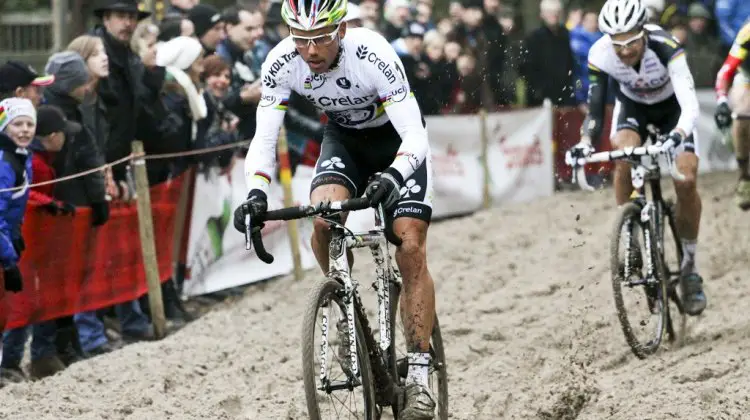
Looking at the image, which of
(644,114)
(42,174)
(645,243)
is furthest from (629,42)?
(42,174)

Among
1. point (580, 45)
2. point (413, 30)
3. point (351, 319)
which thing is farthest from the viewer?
point (580, 45)

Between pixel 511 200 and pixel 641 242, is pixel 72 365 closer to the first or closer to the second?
pixel 641 242

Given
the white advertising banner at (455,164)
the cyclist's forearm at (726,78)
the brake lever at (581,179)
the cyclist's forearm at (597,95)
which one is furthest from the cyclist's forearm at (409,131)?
the white advertising banner at (455,164)

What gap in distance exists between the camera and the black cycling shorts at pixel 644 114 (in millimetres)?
9414

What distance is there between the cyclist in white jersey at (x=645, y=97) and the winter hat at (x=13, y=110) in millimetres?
3647

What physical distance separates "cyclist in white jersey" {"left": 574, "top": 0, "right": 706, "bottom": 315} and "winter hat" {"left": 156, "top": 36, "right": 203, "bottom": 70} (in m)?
3.67

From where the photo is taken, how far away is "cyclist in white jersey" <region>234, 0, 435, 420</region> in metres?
6.28

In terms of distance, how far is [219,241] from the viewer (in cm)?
1152

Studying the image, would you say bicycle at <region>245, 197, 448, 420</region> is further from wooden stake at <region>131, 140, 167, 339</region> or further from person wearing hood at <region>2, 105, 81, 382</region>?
wooden stake at <region>131, 140, 167, 339</region>

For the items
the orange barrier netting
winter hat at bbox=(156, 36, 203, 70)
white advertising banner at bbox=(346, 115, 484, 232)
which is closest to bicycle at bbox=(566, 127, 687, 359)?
the orange barrier netting

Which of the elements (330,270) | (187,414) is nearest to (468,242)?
(187,414)

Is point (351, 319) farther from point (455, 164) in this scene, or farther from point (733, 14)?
point (733, 14)

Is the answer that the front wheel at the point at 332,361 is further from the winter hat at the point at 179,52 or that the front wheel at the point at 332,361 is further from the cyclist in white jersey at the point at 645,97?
the winter hat at the point at 179,52

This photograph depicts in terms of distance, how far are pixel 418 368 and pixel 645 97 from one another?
12.3 ft
